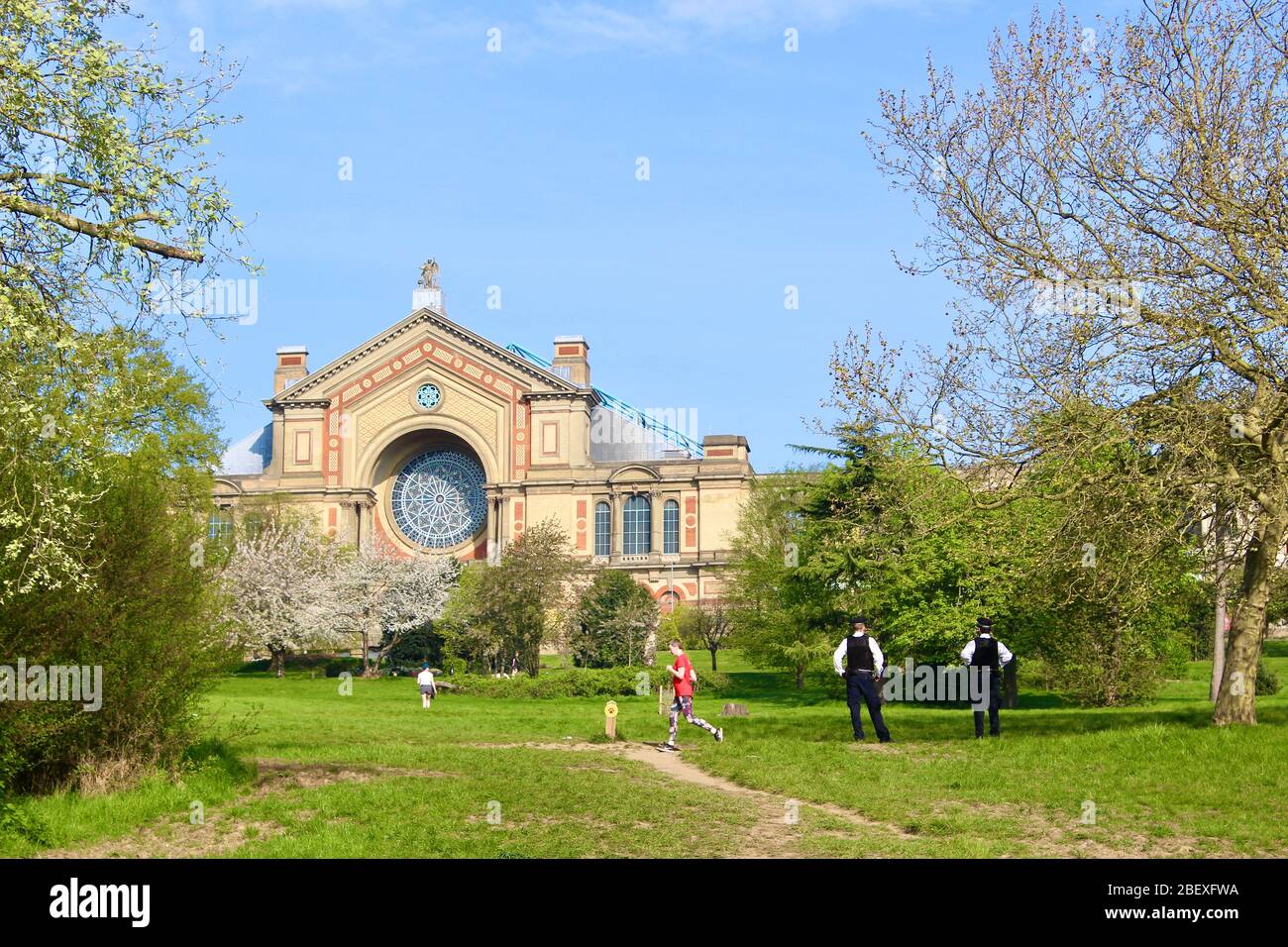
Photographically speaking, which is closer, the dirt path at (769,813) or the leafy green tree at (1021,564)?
the dirt path at (769,813)

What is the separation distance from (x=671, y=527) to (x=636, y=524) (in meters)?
2.02

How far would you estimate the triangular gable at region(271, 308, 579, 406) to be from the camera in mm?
77500

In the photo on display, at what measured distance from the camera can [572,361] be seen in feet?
260

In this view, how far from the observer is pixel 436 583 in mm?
61562

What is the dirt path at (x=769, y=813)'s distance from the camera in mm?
12945

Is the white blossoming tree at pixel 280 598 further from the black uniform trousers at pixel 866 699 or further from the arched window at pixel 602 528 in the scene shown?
the black uniform trousers at pixel 866 699

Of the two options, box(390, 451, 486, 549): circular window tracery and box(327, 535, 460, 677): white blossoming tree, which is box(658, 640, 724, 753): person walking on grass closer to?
box(327, 535, 460, 677): white blossoming tree

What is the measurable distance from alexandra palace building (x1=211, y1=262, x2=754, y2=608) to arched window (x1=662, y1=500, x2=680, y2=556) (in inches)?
2.2

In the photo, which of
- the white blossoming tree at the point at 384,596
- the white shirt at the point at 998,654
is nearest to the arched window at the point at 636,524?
the white blossoming tree at the point at 384,596

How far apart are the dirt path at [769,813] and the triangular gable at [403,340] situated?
57.7 meters

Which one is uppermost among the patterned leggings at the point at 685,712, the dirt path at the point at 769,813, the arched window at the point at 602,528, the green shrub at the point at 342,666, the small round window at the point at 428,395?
the small round window at the point at 428,395

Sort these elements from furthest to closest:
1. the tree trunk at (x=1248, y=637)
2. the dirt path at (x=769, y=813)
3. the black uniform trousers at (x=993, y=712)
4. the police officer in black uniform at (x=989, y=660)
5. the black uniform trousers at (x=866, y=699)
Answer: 1. the police officer in black uniform at (x=989, y=660)
2. the black uniform trousers at (x=993, y=712)
3. the black uniform trousers at (x=866, y=699)
4. the tree trunk at (x=1248, y=637)
5. the dirt path at (x=769, y=813)

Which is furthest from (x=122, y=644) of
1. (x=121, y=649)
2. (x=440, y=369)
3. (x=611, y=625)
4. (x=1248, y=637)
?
(x=440, y=369)
